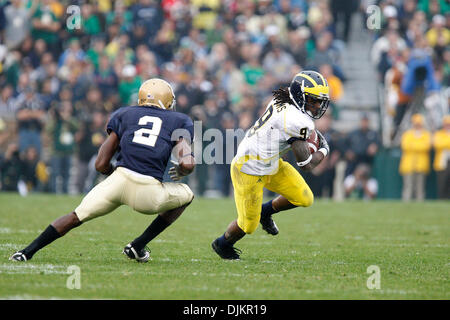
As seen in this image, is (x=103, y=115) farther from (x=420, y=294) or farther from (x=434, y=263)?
(x=420, y=294)

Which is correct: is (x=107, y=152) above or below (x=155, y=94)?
below

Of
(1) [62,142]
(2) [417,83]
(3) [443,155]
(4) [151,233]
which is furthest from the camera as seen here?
(2) [417,83]

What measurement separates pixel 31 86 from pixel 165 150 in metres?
9.16

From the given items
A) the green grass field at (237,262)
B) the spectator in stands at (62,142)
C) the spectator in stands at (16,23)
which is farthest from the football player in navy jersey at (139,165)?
the spectator in stands at (16,23)

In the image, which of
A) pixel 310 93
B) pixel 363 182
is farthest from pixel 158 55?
pixel 310 93

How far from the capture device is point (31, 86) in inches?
568

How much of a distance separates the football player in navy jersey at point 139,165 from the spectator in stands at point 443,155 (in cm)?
918

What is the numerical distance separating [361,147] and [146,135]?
9181mm

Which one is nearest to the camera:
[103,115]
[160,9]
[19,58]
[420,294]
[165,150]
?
Answer: [420,294]

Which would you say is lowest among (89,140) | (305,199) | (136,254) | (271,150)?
(89,140)

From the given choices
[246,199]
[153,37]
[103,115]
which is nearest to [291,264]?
[246,199]

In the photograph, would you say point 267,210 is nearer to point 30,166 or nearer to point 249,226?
point 249,226

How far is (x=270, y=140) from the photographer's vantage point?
6.40 meters

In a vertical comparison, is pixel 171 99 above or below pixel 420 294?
above
